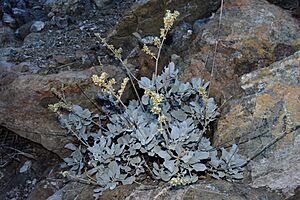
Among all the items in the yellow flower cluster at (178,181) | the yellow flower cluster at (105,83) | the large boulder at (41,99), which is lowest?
the large boulder at (41,99)

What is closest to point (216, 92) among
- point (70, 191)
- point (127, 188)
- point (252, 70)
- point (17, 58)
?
point (252, 70)

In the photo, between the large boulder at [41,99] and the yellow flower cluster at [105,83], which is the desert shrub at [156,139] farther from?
the large boulder at [41,99]

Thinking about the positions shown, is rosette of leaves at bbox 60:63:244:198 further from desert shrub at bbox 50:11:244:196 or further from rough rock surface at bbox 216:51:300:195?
rough rock surface at bbox 216:51:300:195

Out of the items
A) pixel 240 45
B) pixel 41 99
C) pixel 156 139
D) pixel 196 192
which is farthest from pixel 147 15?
pixel 196 192

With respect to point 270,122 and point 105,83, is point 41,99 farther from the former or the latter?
point 270,122

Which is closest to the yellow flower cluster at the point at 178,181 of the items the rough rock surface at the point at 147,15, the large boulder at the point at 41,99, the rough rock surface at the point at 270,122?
the rough rock surface at the point at 270,122

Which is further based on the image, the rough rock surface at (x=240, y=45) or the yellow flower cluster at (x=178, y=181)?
the rough rock surface at (x=240, y=45)

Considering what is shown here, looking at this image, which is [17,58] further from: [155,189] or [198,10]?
[155,189]
